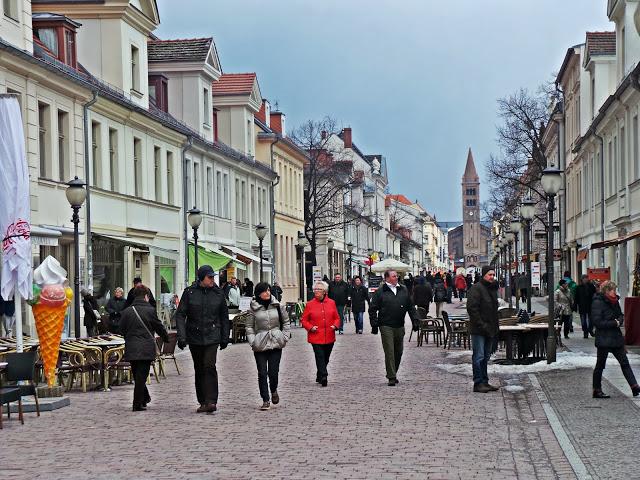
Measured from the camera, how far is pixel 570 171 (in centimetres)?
5722

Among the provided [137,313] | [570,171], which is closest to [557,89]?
[570,171]

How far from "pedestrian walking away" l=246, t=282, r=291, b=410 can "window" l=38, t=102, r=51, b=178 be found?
44.1 feet

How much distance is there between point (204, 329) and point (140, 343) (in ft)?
3.48

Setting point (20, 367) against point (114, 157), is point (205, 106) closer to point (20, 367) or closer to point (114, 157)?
point (114, 157)

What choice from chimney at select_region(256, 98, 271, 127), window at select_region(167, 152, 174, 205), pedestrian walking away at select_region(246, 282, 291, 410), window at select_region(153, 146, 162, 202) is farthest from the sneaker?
chimney at select_region(256, 98, 271, 127)

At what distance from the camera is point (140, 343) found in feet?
50.0

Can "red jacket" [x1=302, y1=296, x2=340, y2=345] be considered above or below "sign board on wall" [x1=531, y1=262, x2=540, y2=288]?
below

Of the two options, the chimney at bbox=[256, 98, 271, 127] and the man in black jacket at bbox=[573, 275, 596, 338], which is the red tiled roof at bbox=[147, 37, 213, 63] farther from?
the man in black jacket at bbox=[573, 275, 596, 338]

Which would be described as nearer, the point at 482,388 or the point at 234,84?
the point at 482,388

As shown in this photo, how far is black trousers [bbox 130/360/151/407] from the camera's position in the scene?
15031mm

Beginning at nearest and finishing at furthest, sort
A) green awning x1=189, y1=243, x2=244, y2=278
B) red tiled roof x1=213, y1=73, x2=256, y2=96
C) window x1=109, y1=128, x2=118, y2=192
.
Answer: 1. window x1=109, y1=128, x2=118, y2=192
2. green awning x1=189, y1=243, x2=244, y2=278
3. red tiled roof x1=213, y1=73, x2=256, y2=96

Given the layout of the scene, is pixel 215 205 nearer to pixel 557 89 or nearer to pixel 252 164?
pixel 252 164

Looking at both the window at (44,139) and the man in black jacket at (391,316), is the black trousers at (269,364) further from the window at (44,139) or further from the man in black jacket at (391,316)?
the window at (44,139)

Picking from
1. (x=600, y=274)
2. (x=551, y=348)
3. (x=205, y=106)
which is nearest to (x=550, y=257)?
(x=551, y=348)
